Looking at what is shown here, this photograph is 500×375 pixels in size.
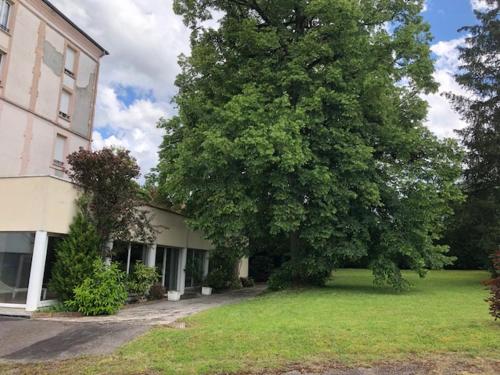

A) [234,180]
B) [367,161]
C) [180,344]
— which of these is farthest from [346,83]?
[180,344]

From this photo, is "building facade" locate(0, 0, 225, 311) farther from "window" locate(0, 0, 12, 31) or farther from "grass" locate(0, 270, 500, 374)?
"grass" locate(0, 270, 500, 374)

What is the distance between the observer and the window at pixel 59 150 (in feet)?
87.6

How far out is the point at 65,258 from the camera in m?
13.4

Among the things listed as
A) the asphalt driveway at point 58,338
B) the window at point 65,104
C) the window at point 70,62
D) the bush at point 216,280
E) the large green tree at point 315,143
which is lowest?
the asphalt driveway at point 58,338

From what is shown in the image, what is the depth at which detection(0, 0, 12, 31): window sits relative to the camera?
22.7m

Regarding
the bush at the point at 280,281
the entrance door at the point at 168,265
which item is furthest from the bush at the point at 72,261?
the bush at the point at 280,281

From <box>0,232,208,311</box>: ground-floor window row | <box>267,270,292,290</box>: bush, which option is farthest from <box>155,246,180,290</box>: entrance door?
<box>0,232,208,311</box>: ground-floor window row

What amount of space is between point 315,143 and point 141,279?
8.27 meters

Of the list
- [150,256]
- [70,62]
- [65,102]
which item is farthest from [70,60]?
[150,256]

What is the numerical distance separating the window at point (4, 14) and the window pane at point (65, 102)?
5.10 m

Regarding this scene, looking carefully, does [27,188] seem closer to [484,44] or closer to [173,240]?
[173,240]

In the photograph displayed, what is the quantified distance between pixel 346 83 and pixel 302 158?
451cm

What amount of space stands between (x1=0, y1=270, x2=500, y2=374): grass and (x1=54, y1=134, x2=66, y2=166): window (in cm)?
1834

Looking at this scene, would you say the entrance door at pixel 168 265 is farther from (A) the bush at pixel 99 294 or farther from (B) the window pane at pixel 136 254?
(A) the bush at pixel 99 294
